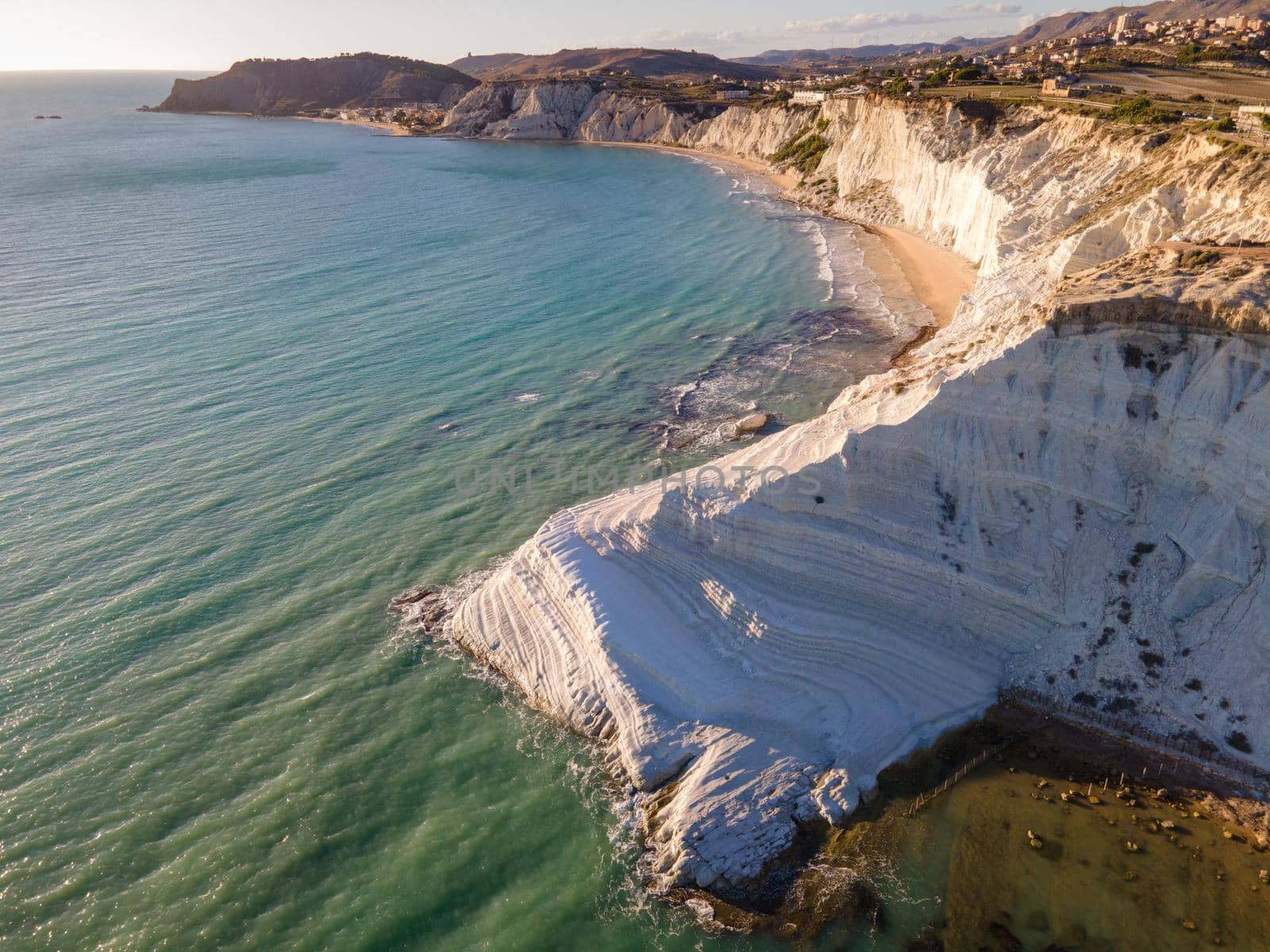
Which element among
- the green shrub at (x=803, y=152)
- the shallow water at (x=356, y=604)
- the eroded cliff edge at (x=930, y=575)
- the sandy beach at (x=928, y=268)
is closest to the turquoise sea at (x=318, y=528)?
the shallow water at (x=356, y=604)

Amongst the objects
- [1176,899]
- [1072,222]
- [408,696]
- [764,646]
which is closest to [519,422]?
[408,696]

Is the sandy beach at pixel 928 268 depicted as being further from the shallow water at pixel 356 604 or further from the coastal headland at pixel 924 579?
the coastal headland at pixel 924 579

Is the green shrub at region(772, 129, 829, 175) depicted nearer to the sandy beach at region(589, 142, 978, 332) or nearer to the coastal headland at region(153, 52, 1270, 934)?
the sandy beach at region(589, 142, 978, 332)

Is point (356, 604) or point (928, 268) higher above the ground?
point (928, 268)

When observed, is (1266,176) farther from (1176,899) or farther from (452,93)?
(452,93)

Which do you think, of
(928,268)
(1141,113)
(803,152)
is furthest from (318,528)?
(803,152)

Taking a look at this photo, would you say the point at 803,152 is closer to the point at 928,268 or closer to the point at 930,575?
the point at 928,268

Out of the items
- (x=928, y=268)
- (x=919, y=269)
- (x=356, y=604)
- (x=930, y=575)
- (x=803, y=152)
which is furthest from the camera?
(x=803, y=152)


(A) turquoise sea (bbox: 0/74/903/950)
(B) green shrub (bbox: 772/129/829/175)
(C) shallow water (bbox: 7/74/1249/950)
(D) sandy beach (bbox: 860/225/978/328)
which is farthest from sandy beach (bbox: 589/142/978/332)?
(B) green shrub (bbox: 772/129/829/175)
